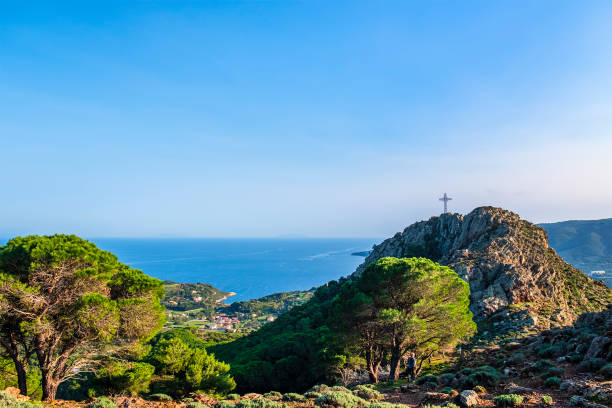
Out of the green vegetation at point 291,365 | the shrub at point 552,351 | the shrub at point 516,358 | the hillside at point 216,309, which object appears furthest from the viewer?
the hillside at point 216,309

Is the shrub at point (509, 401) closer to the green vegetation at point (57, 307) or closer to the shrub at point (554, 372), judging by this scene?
the shrub at point (554, 372)

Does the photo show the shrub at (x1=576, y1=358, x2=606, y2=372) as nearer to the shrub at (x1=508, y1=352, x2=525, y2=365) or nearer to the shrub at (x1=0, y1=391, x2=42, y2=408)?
the shrub at (x1=508, y1=352, x2=525, y2=365)

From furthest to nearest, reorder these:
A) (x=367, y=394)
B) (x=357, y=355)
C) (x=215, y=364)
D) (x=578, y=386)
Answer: (x=357, y=355) → (x=215, y=364) → (x=367, y=394) → (x=578, y=386)

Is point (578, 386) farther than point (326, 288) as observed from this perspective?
No

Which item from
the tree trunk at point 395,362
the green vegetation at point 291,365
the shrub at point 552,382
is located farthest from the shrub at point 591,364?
the green vegetation at point 291,365

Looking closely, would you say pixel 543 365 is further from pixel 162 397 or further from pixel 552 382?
pixel 162 397

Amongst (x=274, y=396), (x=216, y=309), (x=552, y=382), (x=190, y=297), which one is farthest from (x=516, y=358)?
(x=190, y=297)

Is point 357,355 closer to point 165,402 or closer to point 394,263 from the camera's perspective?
point 394,263

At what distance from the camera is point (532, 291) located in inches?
1364

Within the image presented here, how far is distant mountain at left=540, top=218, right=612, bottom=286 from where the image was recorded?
142625mm

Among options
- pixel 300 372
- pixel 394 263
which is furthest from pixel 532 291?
pixel 300 372

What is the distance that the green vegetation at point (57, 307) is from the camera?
1312 cm

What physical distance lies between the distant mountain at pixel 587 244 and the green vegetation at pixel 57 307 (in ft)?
546

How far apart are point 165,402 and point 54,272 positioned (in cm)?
756
